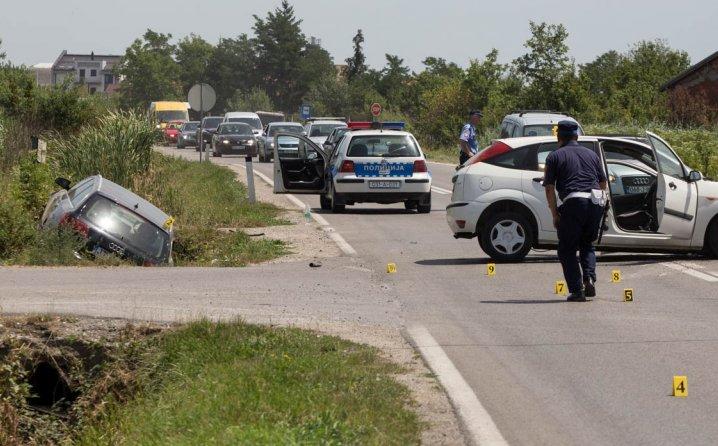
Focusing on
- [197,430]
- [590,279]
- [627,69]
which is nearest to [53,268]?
[590,279]

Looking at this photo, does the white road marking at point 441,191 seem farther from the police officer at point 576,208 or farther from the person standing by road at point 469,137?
the police officer at point 576,208

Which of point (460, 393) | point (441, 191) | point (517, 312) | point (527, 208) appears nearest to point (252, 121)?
point (441, 191)

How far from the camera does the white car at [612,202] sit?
1528 centimetres

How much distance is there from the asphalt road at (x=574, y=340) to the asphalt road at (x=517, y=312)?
15 millimetres

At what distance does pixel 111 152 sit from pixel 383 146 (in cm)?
510

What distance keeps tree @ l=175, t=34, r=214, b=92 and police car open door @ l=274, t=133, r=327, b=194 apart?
124305 millimetres

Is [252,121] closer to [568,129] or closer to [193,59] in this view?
[568,129]

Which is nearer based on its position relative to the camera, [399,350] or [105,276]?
[399,350]

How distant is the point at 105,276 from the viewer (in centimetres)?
1400

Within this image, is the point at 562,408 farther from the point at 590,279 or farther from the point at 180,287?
the point at 180,287

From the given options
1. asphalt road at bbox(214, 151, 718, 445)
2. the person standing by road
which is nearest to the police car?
the person standing by road

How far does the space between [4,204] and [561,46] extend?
1446 inches

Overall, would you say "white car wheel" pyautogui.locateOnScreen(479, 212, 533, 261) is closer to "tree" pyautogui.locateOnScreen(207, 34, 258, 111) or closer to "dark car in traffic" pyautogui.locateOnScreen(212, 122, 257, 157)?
"dark car in traffic" pyautogui.locateOnScreen(212, 122, 257, 157)

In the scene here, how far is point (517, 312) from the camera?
1162 centimetres
